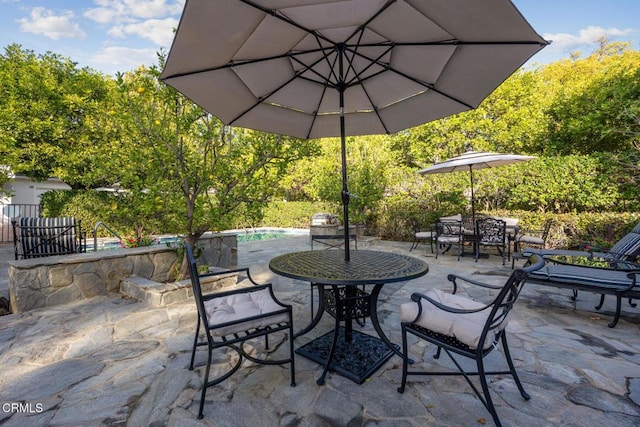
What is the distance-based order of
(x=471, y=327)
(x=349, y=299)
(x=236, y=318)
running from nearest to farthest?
(x=471, y=327)
(x=236, y=318)
(x=349, y=299)

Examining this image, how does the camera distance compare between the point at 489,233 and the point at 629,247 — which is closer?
the point at 629,247

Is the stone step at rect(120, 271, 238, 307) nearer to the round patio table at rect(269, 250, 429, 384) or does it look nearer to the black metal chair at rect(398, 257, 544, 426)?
the round patio table at rect(269, 250, 429, 384)

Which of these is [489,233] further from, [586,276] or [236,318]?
[236,318]

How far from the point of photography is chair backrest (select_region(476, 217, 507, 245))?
5707mm

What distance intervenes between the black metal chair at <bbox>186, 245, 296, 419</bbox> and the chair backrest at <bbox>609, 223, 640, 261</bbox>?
4.32 meters

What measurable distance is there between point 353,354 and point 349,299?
443 mm

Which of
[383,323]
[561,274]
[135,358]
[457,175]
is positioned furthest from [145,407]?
[457,175]

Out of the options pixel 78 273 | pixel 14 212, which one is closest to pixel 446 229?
pixel 78 273

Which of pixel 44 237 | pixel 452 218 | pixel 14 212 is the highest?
pixel 14 212

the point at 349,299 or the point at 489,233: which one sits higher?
the point at 489,233

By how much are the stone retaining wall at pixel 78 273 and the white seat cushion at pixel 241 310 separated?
2425mm

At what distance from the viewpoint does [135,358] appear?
2287 mm

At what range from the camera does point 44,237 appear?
416cm

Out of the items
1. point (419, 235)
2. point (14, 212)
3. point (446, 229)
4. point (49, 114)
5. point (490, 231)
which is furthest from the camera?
point (14, 212)
